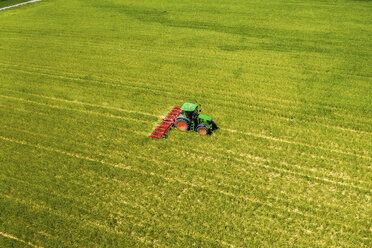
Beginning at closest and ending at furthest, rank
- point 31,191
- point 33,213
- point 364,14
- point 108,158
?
point 33,213 → point 31,191 → point 108,158 → point 364,14

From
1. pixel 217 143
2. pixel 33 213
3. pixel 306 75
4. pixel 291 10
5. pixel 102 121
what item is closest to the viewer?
pixel 33 213

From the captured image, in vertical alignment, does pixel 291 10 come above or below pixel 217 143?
above

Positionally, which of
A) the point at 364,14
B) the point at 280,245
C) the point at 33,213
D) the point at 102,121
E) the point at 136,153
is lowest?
the point at 280,245

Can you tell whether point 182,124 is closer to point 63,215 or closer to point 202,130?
point 202,130

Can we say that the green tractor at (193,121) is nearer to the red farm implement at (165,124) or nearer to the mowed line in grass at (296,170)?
the red farm implement at (165,124)

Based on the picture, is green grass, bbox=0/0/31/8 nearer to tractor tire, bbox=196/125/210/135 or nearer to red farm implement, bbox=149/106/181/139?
red farm implement, bbox=149/106/181/139

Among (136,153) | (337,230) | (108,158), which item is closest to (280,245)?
(337,230)

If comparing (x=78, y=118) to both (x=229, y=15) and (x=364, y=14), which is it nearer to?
(x=229, y=15)
